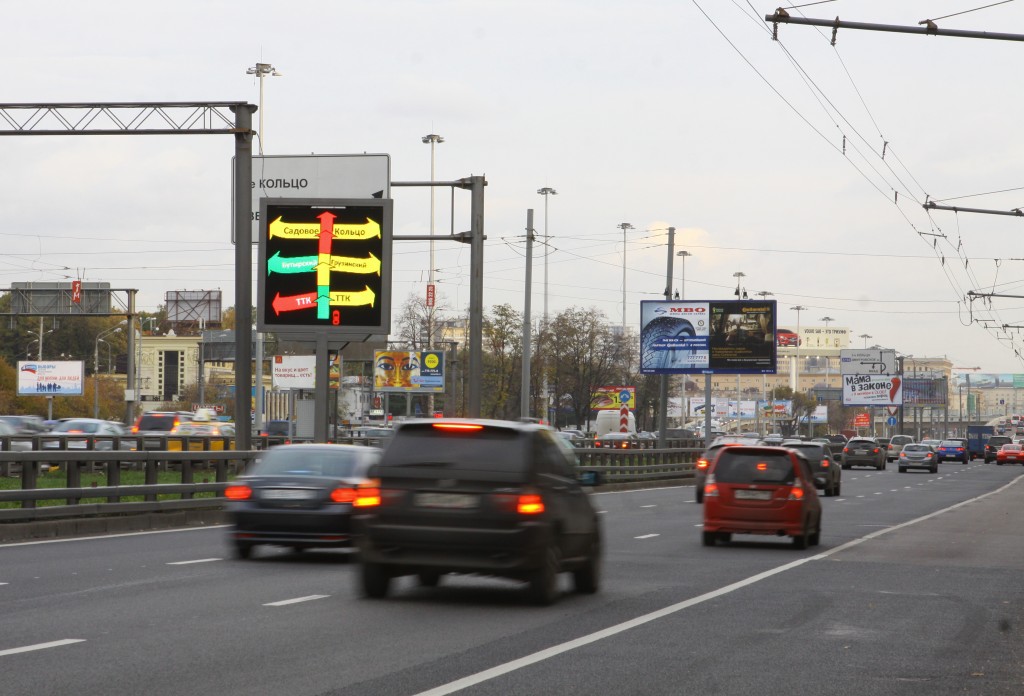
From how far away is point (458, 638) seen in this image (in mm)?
10922

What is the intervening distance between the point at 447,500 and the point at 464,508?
17cm

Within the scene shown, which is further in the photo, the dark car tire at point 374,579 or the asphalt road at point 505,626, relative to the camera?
the dark car tire at point 374,579

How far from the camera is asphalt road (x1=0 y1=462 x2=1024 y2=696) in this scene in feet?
29.6

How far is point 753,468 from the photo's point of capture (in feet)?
71.5

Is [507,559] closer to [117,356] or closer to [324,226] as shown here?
[324,226]

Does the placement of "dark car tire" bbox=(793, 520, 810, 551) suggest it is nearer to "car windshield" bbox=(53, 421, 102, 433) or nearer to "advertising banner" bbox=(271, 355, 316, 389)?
"car windshield" bbox=(53, 421, 102, 433)

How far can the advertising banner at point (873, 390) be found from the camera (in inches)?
4596

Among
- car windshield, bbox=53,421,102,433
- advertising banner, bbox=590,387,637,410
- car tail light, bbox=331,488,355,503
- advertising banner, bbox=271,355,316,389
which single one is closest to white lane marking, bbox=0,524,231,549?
car tail light, bbox=331,488,355,503

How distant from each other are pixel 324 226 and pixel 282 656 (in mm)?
23461

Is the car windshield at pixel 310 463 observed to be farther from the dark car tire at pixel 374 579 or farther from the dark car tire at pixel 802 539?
the dark car tire at pixel 802 539

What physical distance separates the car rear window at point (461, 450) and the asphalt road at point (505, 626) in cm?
125

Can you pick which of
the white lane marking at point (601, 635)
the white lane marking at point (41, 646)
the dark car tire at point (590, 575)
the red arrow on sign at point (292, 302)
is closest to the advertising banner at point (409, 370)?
the red arrow on sign at point (292, 302)

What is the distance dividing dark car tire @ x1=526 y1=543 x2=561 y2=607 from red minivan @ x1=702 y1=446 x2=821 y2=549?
875 centimetres

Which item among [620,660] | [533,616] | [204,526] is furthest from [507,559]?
[204,526]
